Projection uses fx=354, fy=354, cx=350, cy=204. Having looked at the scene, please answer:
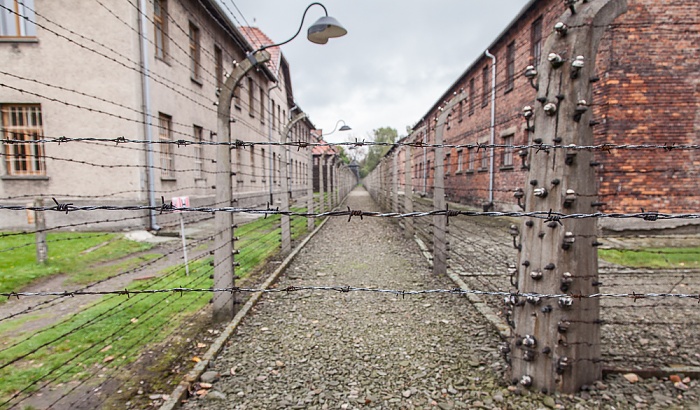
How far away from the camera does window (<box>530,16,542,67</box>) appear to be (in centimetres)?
1132

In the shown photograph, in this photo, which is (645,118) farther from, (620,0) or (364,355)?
(364,355)

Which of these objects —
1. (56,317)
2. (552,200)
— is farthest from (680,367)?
(56,317)

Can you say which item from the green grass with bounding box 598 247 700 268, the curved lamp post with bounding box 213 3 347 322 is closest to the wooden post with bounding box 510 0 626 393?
the curved lamp post with bounding box 213 3 347 322

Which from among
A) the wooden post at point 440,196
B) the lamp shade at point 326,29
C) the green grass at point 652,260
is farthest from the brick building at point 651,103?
the lamp shade at point 326,29

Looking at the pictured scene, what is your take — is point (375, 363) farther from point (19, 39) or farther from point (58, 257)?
point (19, 39)

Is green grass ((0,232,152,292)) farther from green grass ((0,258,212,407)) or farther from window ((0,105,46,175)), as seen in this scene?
window ((0,105,46,175))

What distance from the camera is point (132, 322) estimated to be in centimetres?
369

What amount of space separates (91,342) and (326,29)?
13.4ft

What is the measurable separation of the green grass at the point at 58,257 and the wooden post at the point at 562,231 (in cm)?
479

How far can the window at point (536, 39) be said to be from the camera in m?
11.3

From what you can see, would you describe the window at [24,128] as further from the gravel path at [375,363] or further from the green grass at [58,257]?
the gravel path at [375,363]

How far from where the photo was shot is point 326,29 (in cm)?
423

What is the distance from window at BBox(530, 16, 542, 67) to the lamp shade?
31.4 feet

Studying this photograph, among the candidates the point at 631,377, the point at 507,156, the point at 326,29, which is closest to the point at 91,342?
the point at 326,29
